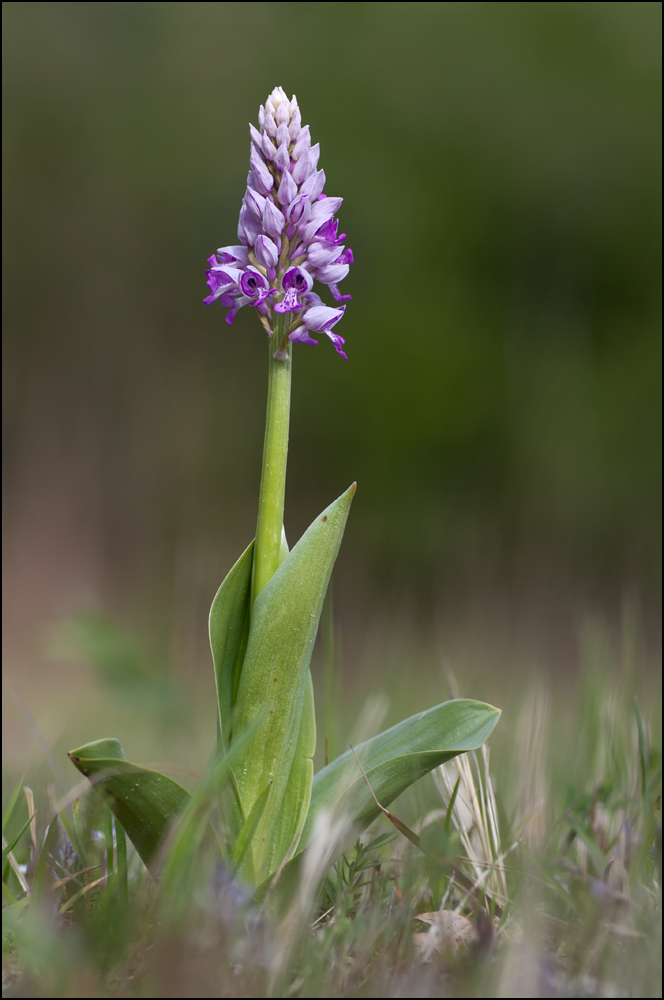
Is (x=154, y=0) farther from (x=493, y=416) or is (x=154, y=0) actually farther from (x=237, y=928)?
(x=237, y=928)

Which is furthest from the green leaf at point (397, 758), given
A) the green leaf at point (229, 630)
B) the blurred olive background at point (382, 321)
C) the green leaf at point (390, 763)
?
the blurred olive background at point (382, 321)

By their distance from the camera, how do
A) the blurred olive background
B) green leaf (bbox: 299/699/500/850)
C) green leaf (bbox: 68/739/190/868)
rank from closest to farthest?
green leaf (bbox: 68/739/190/868), green leaf (bbox: 299/699/500/850), the blurred olive background

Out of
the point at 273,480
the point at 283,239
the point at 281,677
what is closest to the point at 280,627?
the point at 281,677

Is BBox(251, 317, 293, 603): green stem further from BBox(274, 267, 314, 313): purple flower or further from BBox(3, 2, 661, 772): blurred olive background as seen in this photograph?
BBox(3, 2, 661, 772): blurred olive background

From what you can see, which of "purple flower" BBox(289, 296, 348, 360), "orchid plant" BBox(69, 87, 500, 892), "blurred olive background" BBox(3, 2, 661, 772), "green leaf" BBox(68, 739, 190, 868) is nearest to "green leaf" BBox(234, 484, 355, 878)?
"orchid plant" BBox(69, 87, 500, 892)

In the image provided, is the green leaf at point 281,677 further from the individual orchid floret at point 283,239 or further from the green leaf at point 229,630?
the individual orchid floret at point 283,239

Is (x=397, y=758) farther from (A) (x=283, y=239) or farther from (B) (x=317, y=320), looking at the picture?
(A) (x=283, y=239)
